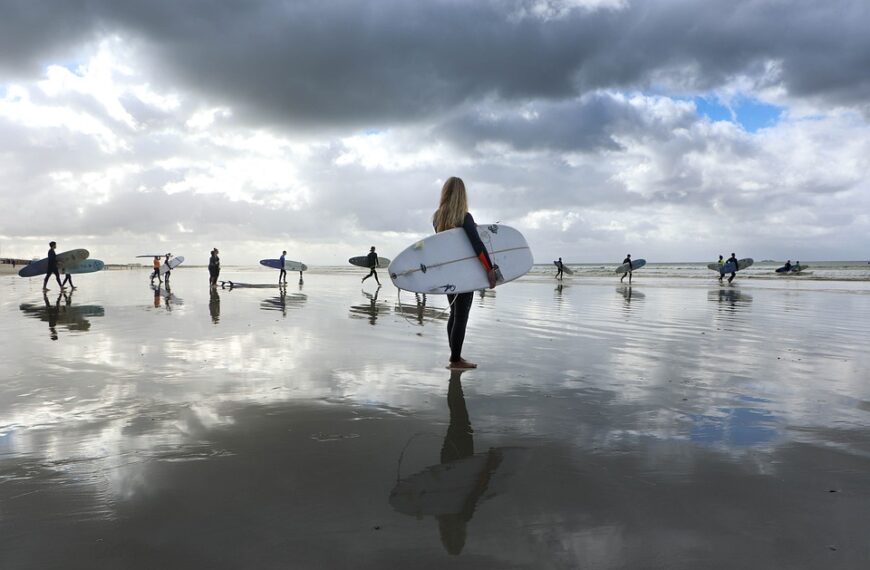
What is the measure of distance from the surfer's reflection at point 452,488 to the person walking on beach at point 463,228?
105 inches

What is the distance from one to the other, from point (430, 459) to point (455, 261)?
419 centimetres

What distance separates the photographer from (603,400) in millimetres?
4703

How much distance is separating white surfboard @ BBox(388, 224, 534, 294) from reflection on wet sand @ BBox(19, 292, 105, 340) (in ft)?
19.7

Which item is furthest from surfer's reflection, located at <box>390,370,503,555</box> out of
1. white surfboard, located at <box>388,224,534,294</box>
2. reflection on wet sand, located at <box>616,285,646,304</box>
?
reflection on wet sand, located at <box>616,285,646,304</box>

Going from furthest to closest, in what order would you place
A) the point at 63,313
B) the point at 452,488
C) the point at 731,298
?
the point at 731,298 → the point at 63,313 → the point at 452,488

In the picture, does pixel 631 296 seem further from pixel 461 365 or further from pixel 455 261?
pixel 461 365

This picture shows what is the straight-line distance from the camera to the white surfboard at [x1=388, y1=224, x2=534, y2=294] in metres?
6.97

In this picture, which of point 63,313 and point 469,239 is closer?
point 469,239

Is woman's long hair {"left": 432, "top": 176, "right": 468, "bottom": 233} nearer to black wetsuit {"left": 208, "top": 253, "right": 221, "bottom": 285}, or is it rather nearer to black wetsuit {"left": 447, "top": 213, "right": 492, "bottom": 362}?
black wetsuit {"left": 447, "top": 213, "right": 492, "bottom": 362}

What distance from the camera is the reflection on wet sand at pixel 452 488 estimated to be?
2473 millimetres

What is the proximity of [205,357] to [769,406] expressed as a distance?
645 cm

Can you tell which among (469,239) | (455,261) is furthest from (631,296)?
(469,239)

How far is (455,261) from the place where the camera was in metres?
7.18

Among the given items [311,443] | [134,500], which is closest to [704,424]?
[311,443]
